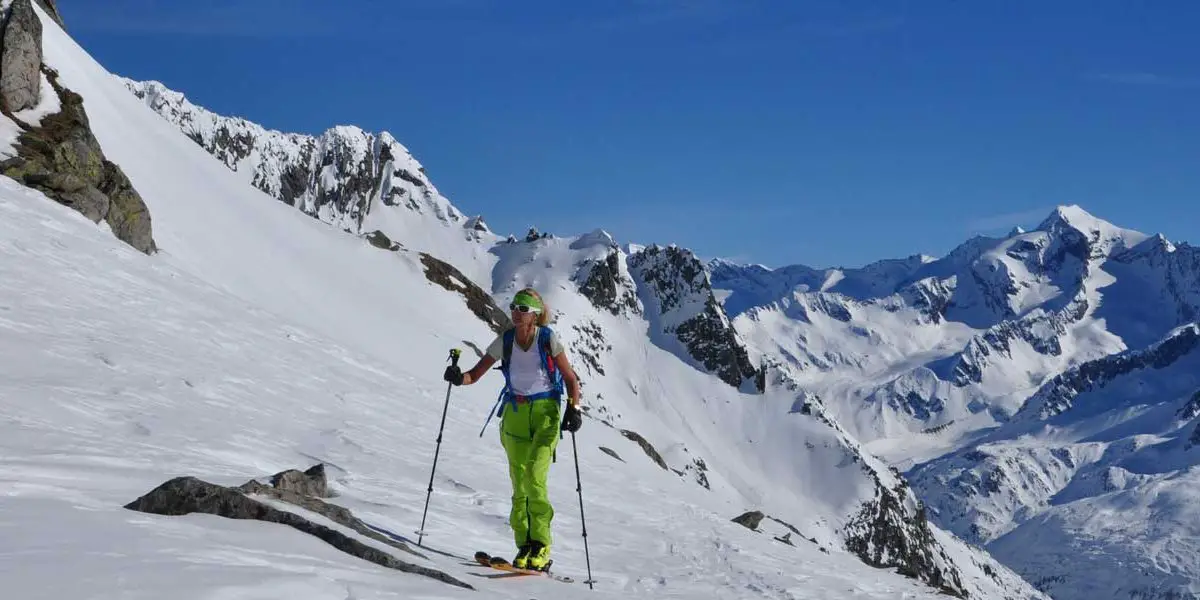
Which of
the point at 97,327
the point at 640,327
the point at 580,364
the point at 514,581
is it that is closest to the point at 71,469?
the point at 514,581

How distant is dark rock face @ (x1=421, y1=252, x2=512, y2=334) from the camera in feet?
230

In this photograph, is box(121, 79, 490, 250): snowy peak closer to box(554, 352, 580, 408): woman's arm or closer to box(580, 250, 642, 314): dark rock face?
box(580, 250, 642, 314): dark rock face

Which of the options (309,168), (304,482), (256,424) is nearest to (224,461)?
(304,482)

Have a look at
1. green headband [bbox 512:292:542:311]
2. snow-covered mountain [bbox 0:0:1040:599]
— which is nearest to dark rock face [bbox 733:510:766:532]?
snow-covered mountain [bbox 0:0:1040:599]

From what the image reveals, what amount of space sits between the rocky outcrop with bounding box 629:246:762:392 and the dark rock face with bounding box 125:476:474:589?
158 m

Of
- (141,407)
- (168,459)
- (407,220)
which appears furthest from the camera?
(407,220)

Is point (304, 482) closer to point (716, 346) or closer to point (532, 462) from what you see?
Result: point (532, 462)

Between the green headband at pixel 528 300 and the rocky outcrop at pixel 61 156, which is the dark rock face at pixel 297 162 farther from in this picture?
the green headband at pixel 528 300

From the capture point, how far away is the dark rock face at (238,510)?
26.0 feet

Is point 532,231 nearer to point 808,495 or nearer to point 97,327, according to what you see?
point 808,495

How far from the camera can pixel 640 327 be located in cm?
16462

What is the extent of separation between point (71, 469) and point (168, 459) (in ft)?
7.09

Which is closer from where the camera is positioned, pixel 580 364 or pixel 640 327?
pixel 580 364

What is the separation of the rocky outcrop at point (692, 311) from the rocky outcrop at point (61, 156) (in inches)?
5266
